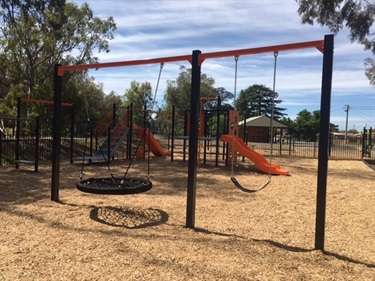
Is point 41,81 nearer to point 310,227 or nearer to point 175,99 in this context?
point 310,227

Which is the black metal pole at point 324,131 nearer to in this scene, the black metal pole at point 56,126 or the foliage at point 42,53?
the black metal pole at point 56,126

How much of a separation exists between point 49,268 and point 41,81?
20.3 m

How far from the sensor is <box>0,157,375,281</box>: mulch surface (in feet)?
10.0

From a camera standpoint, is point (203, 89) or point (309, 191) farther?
point (203, 89)

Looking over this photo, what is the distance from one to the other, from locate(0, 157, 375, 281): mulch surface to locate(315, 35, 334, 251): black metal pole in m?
0.26

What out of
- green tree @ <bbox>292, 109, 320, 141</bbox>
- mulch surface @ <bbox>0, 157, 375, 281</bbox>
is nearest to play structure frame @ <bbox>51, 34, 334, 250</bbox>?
mulch surface @ <bbox>0, 157, 375, 281</bbox>

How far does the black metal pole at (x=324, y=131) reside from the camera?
3646mm

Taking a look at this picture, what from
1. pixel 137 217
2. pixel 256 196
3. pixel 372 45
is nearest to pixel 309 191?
pixel 256 196

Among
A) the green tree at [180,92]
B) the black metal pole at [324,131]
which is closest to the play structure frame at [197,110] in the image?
the black metal pole at [324,131]

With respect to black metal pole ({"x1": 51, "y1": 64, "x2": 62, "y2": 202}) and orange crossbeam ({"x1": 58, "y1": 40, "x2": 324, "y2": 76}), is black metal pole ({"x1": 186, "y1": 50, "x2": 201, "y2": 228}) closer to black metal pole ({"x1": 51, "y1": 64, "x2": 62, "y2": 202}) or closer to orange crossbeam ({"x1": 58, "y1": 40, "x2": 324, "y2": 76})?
orange crossbeam ({"x1": 58, "y1": 40, "x2": 324, "y2": 76})

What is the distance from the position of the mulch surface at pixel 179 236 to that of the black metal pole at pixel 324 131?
0.84ft

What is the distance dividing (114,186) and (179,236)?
129 cm

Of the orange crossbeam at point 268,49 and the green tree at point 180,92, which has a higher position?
the green tree at point 180,92

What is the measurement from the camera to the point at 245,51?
4156 millimetres
